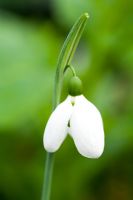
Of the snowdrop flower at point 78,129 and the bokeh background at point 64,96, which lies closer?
the snowdrop flower at point 78,129

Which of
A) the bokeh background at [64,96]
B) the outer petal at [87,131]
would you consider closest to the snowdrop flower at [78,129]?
the outer petal at [87,131]

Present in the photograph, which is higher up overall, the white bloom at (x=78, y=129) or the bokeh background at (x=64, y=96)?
the bokeh background at (x=64, y=96)

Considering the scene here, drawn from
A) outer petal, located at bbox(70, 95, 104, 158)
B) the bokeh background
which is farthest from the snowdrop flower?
the bokeh background

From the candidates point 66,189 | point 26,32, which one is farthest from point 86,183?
point 26,32

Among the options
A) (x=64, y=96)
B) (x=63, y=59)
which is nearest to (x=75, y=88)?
(x=63, y=59)

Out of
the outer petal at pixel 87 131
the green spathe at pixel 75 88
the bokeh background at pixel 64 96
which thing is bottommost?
the outer petal at pixel 87 131

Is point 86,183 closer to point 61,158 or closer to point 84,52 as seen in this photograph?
point 61,158

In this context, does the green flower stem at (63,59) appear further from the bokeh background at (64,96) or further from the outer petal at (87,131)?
the bokeh background at (64,96)

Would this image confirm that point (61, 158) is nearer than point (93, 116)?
No
